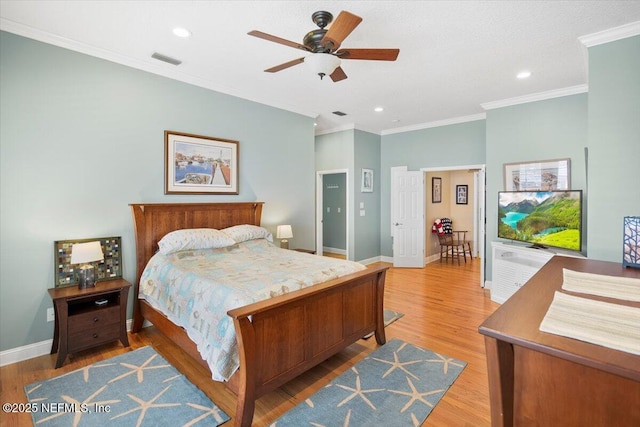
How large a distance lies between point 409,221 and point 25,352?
228 inches

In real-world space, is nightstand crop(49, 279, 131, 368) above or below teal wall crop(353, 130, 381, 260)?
below

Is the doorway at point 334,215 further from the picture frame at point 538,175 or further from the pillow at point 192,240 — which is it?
the pillow at point 192,240

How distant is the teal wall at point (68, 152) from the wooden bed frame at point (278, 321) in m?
0.19

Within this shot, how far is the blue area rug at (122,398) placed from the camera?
196 cm

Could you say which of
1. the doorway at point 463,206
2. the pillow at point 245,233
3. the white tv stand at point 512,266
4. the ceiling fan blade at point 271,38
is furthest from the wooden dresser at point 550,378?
the doorway at point 463,206

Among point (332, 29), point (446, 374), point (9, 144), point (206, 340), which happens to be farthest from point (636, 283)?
point (9, 144)

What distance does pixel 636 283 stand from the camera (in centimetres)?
148

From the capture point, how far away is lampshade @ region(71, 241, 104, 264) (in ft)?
8.81

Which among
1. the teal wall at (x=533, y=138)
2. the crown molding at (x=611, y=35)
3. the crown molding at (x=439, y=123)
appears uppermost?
the crown molding at (x=439, y=123)

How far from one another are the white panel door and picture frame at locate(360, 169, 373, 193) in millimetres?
517

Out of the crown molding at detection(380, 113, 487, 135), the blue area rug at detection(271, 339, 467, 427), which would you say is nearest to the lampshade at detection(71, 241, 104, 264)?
the blue area rug at detection(271, 339, 467, 427)

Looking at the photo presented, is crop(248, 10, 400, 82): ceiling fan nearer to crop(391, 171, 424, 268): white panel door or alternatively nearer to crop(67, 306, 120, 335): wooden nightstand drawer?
crop(67, 306, 120, 335): wooden nightstand drawer

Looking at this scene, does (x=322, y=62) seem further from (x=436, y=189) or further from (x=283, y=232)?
(x=436, y=189)

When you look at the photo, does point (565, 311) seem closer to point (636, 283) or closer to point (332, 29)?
point (636, 283)
